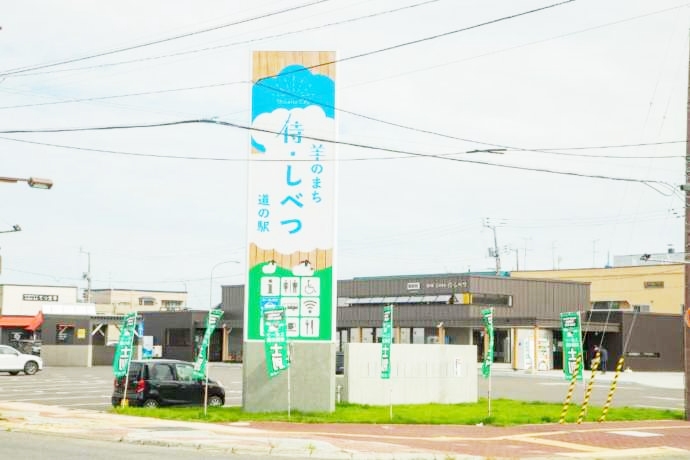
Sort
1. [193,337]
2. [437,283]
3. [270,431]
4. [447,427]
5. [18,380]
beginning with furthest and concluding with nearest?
[193,337] → [437,283] → [18,380] → [447,427] → [270,431]

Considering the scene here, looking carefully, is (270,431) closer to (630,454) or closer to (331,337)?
(331,337)

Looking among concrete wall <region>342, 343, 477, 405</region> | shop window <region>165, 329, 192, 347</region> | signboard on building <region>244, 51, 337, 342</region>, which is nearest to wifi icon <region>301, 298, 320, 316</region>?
signboard on building <region>244, 51, 337, 342</region>

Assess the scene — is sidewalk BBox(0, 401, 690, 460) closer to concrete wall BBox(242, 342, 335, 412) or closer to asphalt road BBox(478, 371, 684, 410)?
concrete wall BBox(242, 342, 335, 412)

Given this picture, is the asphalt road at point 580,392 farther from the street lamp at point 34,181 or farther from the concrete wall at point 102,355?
the concrete wall at point 102,355

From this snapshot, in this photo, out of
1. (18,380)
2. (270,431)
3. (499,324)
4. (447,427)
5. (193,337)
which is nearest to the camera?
(270,431)

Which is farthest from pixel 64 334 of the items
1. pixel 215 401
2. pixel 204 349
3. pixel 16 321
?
pixel 204 349

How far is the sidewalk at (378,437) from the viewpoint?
18109mm

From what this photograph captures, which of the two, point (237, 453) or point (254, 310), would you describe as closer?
point (237, 453)

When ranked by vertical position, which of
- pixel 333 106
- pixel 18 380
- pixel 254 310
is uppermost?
pixel 333 106

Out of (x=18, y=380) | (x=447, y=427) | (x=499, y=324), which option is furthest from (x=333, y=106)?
(x=499, y=324)

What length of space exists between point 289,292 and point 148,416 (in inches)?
195

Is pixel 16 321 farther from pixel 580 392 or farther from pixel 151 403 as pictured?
pixel 151 403

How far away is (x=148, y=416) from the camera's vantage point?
25219mm

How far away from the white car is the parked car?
26656 mm
